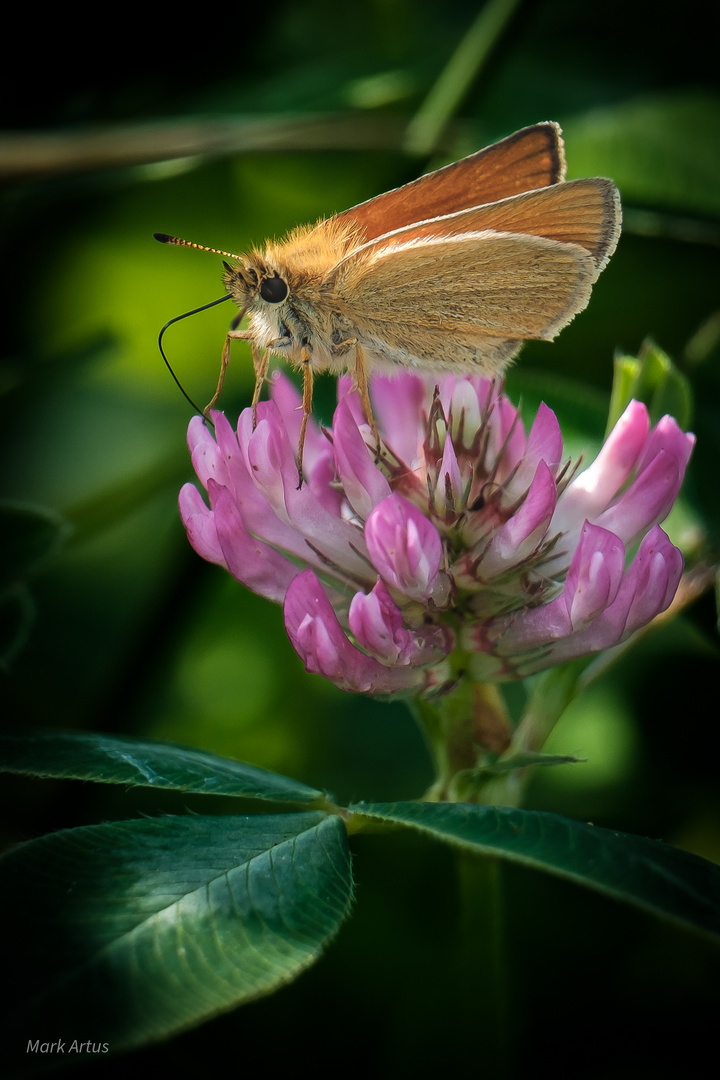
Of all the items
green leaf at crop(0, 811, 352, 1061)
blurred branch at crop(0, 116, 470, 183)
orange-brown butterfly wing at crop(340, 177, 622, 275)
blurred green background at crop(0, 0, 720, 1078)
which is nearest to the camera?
green leaf at crop(0, 811, 352, 1061)

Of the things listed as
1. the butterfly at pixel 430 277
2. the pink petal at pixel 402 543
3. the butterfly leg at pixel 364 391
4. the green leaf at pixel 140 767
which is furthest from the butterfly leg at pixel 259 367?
the green leaf at pixel 140 767

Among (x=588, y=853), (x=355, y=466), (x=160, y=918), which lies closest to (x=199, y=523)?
(x=355, y=466)

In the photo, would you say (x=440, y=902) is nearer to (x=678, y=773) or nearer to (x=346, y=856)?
(x=678, y=773)

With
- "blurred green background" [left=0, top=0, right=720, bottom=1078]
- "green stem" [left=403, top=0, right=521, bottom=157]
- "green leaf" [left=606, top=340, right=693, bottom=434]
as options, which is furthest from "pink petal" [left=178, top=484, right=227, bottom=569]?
"green stem" [left=403, top=0, right=521, bottom=157]

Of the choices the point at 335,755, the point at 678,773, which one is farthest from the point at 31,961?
the point at 678,773

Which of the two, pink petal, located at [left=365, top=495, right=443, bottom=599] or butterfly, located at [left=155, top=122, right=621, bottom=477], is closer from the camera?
pink petal, located at [left=365, top=495, right=443, bottom=599]

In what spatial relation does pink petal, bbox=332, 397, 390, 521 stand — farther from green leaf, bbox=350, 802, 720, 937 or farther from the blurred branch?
the blurred branch

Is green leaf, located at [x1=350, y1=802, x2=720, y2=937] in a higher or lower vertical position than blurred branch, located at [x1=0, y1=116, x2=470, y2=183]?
lower
